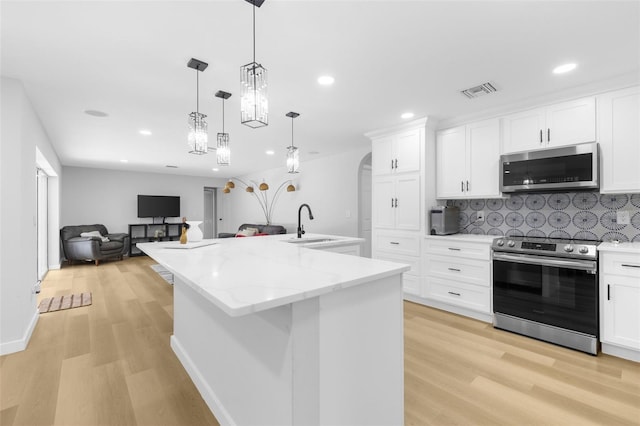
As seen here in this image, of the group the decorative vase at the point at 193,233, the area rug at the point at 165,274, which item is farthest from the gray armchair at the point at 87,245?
the decorative vase at the point at 193,233

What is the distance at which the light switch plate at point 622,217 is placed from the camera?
2.71 m

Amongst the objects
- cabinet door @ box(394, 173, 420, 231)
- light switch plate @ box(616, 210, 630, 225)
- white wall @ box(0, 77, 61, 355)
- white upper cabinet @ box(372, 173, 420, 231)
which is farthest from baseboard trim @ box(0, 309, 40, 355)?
light switch plate @ box(616, 210, 630, 225)

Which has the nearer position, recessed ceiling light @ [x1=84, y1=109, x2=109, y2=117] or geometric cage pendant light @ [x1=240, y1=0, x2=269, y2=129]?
geometric cage pendant light @ [x1=240, y1=0, x2=269, y2=129]

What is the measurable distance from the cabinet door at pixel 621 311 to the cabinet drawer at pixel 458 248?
36.9 inches

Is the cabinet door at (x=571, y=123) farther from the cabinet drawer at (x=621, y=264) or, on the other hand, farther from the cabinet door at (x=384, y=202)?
the cabinet door at (x=384, y=202)

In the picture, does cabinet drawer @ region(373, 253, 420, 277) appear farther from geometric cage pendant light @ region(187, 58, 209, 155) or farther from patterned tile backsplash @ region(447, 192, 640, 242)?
geometric cage pendant light @ region(187, 58, 209, 155)

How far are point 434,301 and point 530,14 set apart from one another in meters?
2.99

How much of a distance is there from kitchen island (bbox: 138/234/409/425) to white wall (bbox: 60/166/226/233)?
7.69m

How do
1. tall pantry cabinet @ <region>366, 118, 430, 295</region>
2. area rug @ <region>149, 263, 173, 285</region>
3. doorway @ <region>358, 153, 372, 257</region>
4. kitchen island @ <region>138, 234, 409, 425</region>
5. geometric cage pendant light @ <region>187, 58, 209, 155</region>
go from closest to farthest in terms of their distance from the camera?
kitchen island @ <region>138, 234, 409, 425</region>, geometric cage pendant light @ <region>187, 58, 209, 155</region>, tall pantry cabinet @ <region>366, 118, 430, 295</region>, area rug @ <region>149, 263, 173, 285</region>, doorway @ <region>358, 153, 372, 257</region>

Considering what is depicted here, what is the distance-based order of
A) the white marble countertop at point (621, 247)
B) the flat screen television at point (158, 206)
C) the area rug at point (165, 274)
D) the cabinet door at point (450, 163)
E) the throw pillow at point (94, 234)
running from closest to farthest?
the white marble countertop at point (621, 247), the cabinet door at point (450, 163), the area rug at point (165, 274), the throw pillow at point (94, 234), the flat screen television at point (158, 206)

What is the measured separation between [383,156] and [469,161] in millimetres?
1125

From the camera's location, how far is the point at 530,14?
177 cm

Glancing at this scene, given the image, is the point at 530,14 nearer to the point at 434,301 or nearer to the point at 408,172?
the point at 408,172

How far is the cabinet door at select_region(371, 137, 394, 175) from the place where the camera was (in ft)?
13.4
